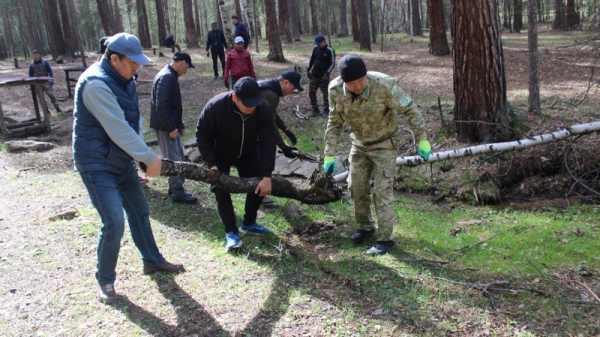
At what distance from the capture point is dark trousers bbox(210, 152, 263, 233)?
4.77m

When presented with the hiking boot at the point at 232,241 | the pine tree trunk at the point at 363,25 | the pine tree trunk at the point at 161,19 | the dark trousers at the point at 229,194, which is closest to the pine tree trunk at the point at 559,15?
the pine tree trunk at the point at 363,25

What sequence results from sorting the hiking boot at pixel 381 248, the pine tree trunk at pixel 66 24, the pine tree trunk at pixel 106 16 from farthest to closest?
the pine tree trunk at pixel 66 24 → the pine tree trunk at pixel 106 16 → the hiking boot at pixel 381 248

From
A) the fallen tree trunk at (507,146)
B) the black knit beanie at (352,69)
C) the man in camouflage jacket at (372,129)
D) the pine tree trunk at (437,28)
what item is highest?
the pine tree trunk at (437,28)

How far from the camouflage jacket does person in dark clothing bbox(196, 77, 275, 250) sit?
75 centimetres

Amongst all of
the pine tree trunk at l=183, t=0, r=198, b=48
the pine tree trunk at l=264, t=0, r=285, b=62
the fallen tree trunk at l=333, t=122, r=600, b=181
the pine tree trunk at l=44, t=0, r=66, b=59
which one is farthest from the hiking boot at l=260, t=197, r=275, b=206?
the pine tree trunk at l=44, t=0, r=66, b=59

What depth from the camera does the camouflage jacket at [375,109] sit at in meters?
4.30

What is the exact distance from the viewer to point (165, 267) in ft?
14.2

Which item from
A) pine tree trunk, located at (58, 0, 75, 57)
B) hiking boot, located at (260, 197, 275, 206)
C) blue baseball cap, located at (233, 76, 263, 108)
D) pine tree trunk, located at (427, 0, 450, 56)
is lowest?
hiking boot, located at (260, 197, 275, 206)

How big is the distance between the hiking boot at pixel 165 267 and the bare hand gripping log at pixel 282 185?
0.88m

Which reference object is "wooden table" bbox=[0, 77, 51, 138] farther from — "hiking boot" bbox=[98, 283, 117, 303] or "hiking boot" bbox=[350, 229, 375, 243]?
"hiking boot" bbox=[350, 229, 375, 243]

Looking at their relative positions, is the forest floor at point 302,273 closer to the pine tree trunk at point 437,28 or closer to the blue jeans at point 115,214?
the blue jeans at point 115,214

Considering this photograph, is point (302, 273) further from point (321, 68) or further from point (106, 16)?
point (106, 16)

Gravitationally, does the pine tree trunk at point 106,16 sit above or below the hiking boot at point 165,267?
above

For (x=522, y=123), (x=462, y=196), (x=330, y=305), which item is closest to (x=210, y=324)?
(x=330, y=305)
